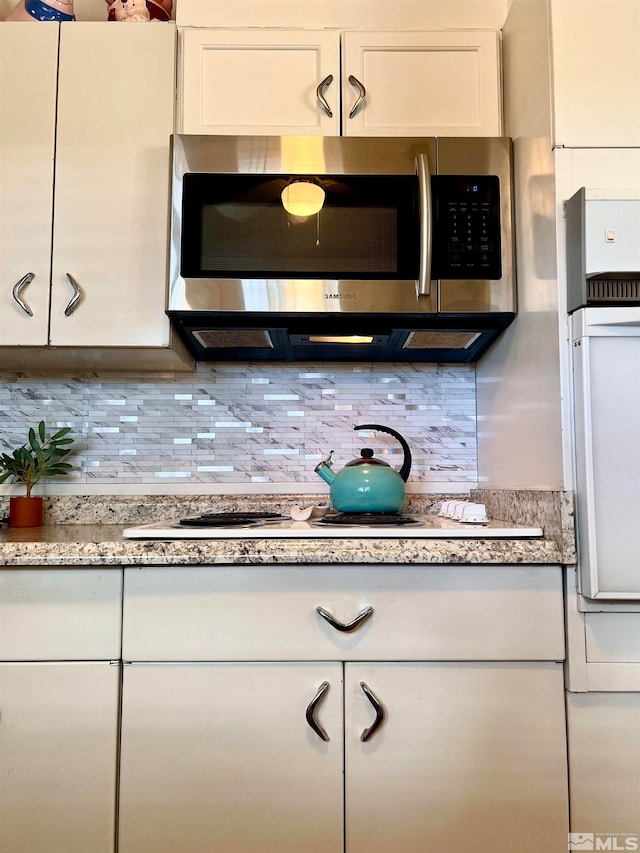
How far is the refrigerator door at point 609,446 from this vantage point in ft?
3.38

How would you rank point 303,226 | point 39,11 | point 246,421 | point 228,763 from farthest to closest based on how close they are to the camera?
point 246,421
point 39,11
point 303,226
point 228,763

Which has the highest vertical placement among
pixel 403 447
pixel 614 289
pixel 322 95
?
pixel 322 95

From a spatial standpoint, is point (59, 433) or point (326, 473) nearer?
point (326, 473)

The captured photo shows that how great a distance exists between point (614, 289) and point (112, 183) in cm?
117

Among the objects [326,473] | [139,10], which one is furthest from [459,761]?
[139,10]

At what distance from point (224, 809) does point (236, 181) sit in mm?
1316

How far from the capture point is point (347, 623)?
105 centimetres

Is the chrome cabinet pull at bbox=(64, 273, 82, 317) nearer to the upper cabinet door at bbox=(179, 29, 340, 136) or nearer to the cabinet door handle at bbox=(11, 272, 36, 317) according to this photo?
the cabinet door handle at bbox=(11, 272, 36, 317)

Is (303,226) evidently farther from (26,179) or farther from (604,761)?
(604,761)

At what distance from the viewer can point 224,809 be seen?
3.37 ft

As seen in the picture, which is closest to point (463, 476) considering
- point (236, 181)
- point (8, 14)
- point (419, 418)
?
point (419, 418)

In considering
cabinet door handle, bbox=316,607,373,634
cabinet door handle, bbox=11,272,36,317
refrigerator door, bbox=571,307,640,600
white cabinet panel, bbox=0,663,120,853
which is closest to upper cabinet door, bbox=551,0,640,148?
refrigerator door, bbox=571,307,640,600

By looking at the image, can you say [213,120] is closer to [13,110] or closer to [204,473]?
[13,110]

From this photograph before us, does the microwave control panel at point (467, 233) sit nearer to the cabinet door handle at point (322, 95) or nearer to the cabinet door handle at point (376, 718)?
the cabinet door handle at point (322, 95)
